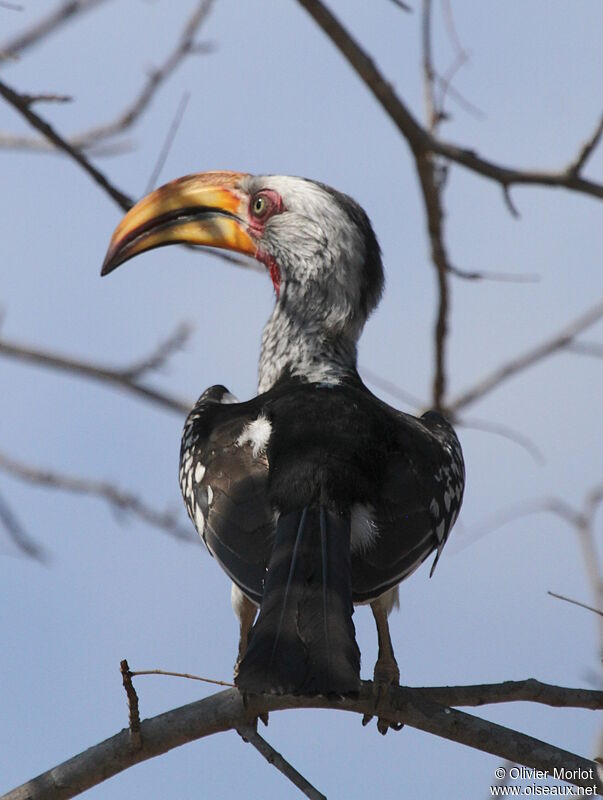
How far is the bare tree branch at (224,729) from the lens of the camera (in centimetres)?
348

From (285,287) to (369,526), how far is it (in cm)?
162

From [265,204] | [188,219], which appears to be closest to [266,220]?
[265,204]

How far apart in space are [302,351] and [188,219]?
851 mm

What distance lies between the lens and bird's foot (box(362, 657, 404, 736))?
4.04 meters

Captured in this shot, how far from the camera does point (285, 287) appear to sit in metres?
5.23

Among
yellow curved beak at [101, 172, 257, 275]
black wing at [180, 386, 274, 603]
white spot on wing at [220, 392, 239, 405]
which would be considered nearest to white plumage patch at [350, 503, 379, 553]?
black wing at [180, 386, 274, 603]

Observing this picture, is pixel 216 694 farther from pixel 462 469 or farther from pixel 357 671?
pixel 462 469

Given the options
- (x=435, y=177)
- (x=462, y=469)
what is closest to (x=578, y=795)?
(x=462, y=469)

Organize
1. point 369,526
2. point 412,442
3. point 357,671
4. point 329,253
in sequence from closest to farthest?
point 357,671 → point 369,526 → point 412,442 → point 329,253

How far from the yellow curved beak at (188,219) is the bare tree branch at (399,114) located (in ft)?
4.56

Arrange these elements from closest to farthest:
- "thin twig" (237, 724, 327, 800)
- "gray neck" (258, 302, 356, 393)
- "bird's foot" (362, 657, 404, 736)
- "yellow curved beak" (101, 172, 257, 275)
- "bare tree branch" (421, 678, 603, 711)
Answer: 1. "thin twig" (237, 724, 327, 800)
2. "bare tree branch" (421, 678, 603, 711)
3. "bird's foot" (362, 657, 404, 736)
4. "gray neck" (258, 302, 356, 393)
5. "yellow curved beak" (101, 172, 257, 275)

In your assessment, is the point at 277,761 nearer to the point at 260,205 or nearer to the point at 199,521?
the point at 199,521

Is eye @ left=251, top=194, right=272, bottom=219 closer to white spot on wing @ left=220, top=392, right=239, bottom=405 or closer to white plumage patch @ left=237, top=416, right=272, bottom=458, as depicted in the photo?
white spot on wing @ left=220, top=392, right=239, bottom=405

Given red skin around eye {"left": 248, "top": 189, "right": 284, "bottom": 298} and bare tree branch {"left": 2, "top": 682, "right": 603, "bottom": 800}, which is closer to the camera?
bare tree branch {"left": 2, "top": 682, "right": 603, "bottom": 800}
